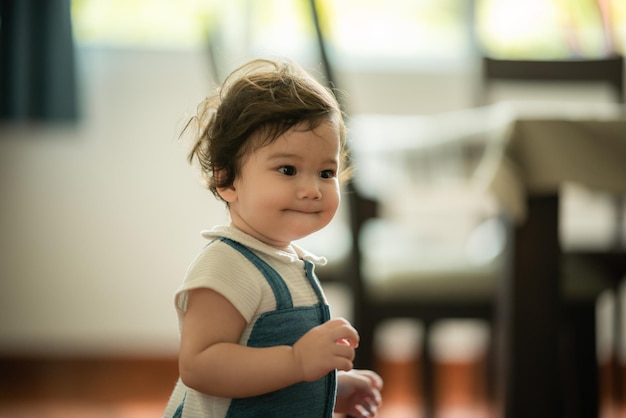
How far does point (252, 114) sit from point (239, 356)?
23 cm

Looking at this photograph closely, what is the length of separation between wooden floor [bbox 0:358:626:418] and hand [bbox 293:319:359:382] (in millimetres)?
1593

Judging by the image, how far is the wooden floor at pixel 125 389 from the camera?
2396 mm

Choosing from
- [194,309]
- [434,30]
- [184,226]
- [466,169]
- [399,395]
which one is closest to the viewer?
[194,309]

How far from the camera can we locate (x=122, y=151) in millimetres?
2848

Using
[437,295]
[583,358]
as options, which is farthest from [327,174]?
→ [583,358]

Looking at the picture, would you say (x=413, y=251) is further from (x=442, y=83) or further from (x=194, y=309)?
(x=442, y=83)

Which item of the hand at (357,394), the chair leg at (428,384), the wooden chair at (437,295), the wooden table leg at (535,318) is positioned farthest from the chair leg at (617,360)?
the hand at (357,394)

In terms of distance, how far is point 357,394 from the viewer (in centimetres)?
84

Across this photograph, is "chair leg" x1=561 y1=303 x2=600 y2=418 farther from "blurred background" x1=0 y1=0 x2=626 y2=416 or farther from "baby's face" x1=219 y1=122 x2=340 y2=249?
"blurred background" x1=0 y1=0 x2=626 y2=416

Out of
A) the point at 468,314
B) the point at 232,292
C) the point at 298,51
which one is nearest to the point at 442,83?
the point at 298,51

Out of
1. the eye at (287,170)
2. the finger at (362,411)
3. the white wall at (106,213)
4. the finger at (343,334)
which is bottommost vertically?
the finger at (362,411)

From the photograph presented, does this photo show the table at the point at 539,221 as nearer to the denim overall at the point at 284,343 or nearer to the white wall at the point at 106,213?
the denim overall at the point at 284,343

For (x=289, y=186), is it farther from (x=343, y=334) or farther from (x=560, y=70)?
(x=560, y=70)

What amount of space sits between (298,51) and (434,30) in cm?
57
